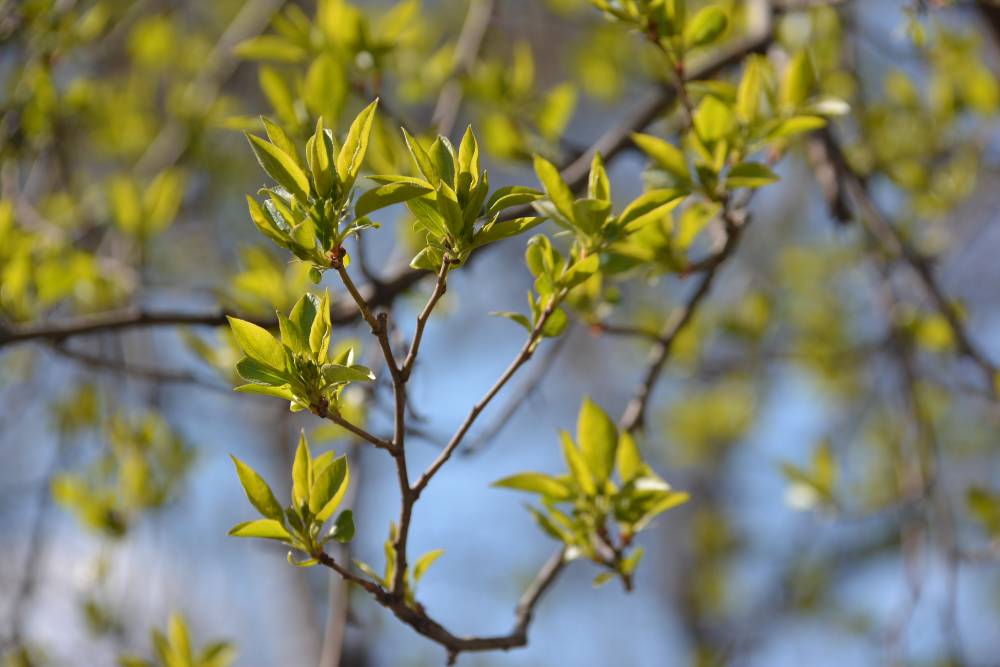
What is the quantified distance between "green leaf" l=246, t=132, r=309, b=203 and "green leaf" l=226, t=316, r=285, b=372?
12 cm

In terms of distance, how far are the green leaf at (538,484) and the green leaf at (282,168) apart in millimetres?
410

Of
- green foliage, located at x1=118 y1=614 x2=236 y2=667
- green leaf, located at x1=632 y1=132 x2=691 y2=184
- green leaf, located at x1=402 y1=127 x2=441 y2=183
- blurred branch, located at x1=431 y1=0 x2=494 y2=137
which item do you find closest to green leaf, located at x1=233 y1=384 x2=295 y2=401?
green leaf, located at x1=402 y1=127 x2=441 y2=183

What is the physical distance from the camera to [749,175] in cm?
107

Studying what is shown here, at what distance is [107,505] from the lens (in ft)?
5.64

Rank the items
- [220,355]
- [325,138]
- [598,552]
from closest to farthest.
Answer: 1. [325,138]
2. [598,552]
3. [220,355]

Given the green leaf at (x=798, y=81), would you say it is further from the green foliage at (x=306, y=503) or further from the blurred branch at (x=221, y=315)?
the green foliage at (x=306, y=503)

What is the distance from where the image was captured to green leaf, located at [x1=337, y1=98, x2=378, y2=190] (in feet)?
2.51

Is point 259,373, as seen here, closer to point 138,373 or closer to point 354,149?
point 354,149

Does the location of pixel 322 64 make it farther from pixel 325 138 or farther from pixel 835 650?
pixel 835 650

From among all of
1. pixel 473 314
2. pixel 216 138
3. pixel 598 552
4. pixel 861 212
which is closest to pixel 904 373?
pixel 861 212

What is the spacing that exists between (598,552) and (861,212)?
36.7 inches

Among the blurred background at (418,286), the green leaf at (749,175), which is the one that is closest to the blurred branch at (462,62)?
the blurred background at (418,286)

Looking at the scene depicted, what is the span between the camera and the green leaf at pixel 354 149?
0.77 m

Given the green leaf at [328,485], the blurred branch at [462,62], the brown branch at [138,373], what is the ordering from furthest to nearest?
1. the blurred branch at [462,62]
2. the brown branch at [138,373]
3. the green leaf at [328,485]
